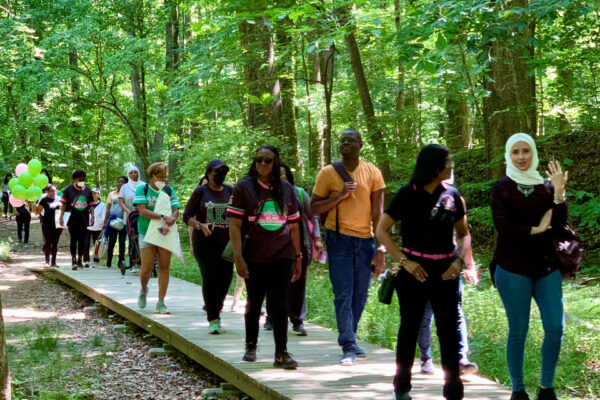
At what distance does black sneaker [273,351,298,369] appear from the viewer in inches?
244

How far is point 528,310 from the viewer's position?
195 inches

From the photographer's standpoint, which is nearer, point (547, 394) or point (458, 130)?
point (547, 394)

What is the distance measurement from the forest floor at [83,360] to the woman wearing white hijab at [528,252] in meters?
2.90

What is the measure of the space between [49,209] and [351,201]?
1083 centimetres

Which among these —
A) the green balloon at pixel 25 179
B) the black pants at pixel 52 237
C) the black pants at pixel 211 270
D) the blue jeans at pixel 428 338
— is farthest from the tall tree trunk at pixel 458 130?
the blue jeans at pixel 428 338

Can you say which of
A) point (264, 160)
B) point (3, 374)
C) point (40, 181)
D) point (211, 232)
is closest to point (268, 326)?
point (211, 232)

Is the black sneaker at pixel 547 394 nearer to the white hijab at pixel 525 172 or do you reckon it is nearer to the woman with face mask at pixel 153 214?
the white hijab at pixel 525 172

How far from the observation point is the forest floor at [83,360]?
23.6 ft

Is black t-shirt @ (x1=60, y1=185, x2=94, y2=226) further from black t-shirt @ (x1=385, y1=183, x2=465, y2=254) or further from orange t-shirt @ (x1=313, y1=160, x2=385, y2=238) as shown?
black t-shirt @ (x1=385, y1=183, x2=465, y2=254)

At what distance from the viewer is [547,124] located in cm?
1970

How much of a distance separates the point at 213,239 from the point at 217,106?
802 cm

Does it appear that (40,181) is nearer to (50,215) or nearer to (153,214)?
(50,215)

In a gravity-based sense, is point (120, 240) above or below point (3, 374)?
above

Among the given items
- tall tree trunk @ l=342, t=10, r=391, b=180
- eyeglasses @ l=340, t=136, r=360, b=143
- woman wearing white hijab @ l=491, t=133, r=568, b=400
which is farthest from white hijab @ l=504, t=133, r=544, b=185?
tall tree trunk @ l=342, t=10, r=391, b=180
